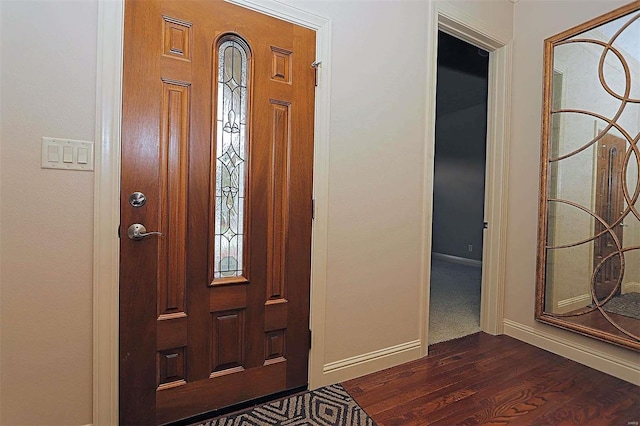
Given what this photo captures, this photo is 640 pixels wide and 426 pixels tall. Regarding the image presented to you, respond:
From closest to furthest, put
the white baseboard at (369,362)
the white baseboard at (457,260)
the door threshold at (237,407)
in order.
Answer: the door threshold at (237,407) → the white baseboard at (369,362) → the white baseboard at (457,260)

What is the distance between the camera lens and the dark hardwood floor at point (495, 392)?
172 centimetres

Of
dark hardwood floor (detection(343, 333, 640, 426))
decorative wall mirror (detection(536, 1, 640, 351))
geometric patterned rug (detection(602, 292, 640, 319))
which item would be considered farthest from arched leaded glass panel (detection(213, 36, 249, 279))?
geometric patterned rug (detection(602, 292, 640, 319))

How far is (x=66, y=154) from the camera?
139cm

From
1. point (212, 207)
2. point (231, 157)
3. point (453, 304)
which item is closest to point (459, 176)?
point (453, 304)

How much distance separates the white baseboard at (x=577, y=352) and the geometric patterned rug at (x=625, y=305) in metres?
0.29

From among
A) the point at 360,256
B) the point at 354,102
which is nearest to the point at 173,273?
the point at 360,256

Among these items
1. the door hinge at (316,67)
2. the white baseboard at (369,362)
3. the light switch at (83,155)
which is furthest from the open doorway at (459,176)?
the light switch at (83,155)

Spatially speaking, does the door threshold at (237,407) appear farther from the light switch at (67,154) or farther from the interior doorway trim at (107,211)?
the light switch at (67,154)

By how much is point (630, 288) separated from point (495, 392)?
3.51 feet

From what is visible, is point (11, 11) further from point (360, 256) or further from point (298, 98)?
point (360, 256)

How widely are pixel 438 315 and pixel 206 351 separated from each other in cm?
233

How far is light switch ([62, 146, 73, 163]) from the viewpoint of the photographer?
138 centimetres

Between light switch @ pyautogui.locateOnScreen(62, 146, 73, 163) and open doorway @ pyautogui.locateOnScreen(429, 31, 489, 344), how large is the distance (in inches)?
136

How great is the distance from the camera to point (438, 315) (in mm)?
3271
